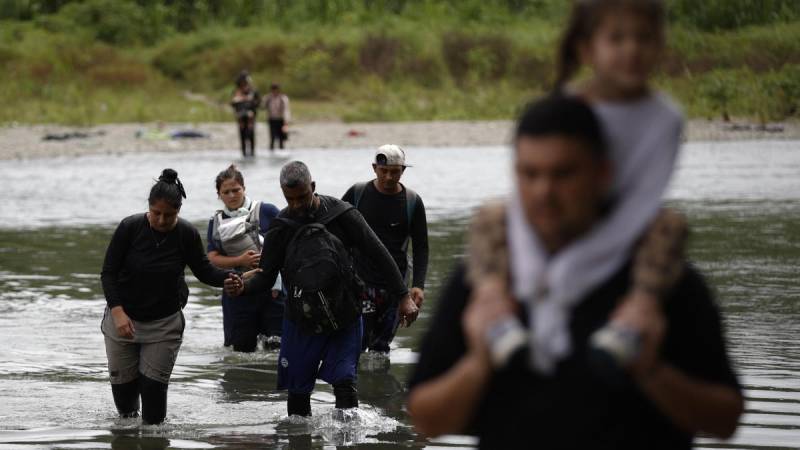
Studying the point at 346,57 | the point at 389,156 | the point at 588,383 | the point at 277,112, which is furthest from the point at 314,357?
the point at 346,57

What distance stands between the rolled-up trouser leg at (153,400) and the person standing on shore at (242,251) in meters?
1.14

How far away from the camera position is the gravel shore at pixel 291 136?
36.4m

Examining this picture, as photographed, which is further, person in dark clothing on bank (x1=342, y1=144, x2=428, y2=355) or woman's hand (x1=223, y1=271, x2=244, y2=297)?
person in dark clothing on bank (x1=342, y1=144, x2=428, y2=355)

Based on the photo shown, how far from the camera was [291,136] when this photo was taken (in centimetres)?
3925

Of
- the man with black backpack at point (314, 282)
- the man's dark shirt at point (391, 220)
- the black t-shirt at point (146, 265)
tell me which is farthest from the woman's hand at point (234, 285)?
the man's dark shirt at point (391, 220)

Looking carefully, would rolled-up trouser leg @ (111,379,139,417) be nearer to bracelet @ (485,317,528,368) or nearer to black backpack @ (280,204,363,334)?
black backpack @ (280,204,363,334)

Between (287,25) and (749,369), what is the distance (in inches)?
2147

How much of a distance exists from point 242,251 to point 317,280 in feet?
7.87

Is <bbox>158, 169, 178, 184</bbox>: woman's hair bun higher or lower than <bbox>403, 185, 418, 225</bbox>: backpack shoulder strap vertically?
higher

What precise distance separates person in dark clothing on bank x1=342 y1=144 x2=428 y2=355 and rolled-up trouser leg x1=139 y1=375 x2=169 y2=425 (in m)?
2.07

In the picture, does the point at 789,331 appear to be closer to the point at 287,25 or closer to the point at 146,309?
the point at 146,309

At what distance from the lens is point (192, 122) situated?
43531mm

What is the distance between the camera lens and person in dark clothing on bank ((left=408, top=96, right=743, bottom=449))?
2.54 m

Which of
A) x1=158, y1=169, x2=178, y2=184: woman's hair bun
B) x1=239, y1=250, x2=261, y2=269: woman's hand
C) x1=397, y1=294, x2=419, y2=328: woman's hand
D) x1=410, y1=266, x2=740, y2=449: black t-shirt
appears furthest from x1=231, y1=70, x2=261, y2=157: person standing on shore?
x1=410, y1=266, x2=740, y2=449: black t-shirt
